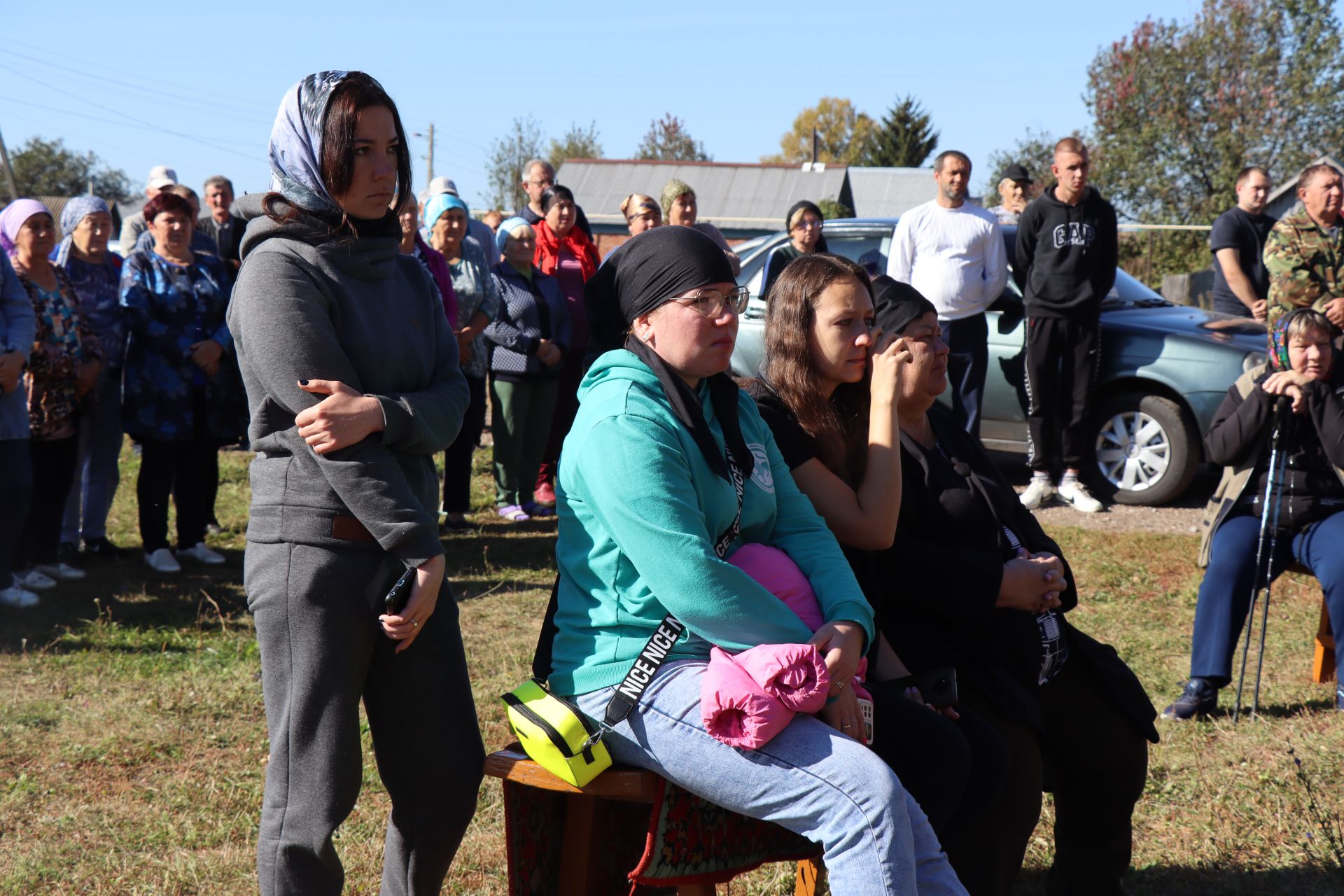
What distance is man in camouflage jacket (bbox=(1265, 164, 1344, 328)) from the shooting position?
6.21 m

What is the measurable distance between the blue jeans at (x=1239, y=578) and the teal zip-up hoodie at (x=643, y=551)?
8.25ft

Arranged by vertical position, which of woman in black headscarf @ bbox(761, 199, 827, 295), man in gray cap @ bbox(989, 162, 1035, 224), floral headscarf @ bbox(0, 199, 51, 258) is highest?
man in gray cap @ bbox(989, 162, 1035, 224)

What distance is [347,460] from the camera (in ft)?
7.43

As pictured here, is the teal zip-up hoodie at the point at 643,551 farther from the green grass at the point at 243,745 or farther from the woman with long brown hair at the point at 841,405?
the green grass at the point at 243,745

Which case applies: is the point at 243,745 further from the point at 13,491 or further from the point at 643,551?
the point at 643,551

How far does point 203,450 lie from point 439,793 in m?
4.87

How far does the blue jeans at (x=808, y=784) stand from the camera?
2.20 metres

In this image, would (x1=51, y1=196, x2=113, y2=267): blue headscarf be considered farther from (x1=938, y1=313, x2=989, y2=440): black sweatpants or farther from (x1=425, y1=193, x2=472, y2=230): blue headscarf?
(x1=938, y1=313, x2=989, y2=440): black sweatpants

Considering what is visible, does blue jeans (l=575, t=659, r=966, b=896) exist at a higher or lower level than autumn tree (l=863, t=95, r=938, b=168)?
lower

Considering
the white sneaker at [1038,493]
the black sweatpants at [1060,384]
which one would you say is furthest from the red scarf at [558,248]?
the white sneaker at [1038,493]

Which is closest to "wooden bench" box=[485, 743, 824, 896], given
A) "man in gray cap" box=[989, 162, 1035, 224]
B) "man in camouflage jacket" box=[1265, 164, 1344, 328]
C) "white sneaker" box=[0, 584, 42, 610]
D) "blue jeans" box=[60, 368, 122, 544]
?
"white sneaker" box=[0, 584, 42, 610]

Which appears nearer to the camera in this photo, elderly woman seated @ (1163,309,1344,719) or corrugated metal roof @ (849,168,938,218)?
elderly woman seated @ (1163,309,1344,719)

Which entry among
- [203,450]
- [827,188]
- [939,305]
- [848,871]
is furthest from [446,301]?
[827,188]

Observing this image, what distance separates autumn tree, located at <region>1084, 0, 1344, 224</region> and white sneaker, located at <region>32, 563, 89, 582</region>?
3660 centimetres
